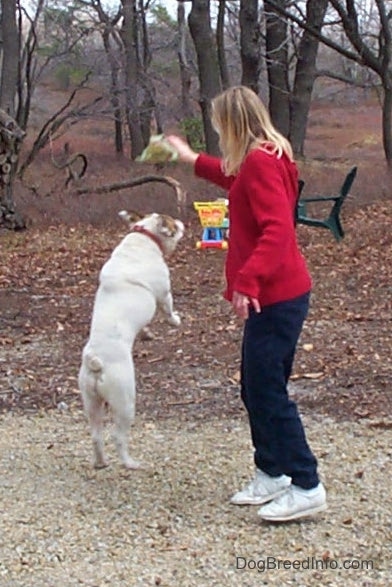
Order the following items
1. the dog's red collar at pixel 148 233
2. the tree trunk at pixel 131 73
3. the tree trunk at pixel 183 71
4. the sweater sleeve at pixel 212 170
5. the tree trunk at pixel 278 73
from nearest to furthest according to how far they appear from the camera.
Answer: the sweater sleeve at pixel 212 170 → the dog's red collar at pixel 148 233 → the tree trunk at pixel 278 73 → the tree trunk at pixel 131 73 → the tree trunk at pixel 183 71

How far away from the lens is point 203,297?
1085cm

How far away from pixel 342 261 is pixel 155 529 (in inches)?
334

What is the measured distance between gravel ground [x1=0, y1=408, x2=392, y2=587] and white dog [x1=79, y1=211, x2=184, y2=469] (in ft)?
1.04

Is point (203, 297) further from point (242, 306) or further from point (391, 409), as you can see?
point (242, 306)

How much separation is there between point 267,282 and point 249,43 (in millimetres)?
16617

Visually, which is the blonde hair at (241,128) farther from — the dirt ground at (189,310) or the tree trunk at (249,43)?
the tree trunk at (249,43)

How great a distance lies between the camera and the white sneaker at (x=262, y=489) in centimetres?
470

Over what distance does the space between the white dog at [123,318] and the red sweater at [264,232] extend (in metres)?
0.87

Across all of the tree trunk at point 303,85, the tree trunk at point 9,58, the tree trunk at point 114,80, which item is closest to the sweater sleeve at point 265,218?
the tree trunk at point 9,58

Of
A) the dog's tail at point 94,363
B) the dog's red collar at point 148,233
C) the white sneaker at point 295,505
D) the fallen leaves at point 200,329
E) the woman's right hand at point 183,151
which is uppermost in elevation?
the woman's right hand at point 183,151

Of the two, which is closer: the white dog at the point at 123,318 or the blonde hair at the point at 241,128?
the blonde hair at the point at 241,128

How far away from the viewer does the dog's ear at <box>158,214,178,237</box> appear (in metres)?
5.46

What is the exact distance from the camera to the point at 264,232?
4145 mm

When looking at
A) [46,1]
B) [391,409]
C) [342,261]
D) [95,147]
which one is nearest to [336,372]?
[391,409]
